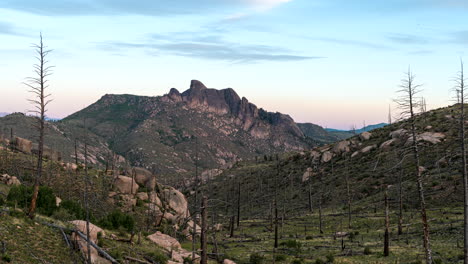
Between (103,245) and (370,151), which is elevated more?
(370,151)

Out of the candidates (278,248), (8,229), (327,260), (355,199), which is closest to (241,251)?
(278,248)

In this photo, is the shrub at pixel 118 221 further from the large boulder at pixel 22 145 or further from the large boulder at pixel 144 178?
the large boulder at pixel 22 145

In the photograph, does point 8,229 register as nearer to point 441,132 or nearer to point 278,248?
point 278,248

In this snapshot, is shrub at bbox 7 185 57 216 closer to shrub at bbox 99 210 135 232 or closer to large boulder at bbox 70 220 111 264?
shrub at bbox 99 210 135 232

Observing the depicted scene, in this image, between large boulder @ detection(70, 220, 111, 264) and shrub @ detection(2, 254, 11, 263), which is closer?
shrub @ detection(2, 254, 11, 263)

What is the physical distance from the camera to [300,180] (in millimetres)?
106125

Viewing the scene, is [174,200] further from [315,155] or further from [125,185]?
[315,155]

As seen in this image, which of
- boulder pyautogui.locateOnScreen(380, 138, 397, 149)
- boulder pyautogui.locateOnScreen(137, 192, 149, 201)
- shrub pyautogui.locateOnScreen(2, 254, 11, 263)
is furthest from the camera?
boulder pyautogui.locateOnScreen(380, 138, 397, 149)

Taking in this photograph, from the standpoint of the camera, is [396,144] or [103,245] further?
[396,144]

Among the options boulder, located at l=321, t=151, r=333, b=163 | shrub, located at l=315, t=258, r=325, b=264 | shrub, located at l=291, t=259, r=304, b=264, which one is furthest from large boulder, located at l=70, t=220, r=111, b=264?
boulder, located at l=321, t=151, r=333, b=163

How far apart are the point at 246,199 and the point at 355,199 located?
3768cm

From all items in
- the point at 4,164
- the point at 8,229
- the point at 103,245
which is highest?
the point at 4,164

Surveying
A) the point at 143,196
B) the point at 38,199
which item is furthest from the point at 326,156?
the point at 38,199

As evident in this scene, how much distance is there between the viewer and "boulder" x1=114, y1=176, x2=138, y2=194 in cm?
7044
